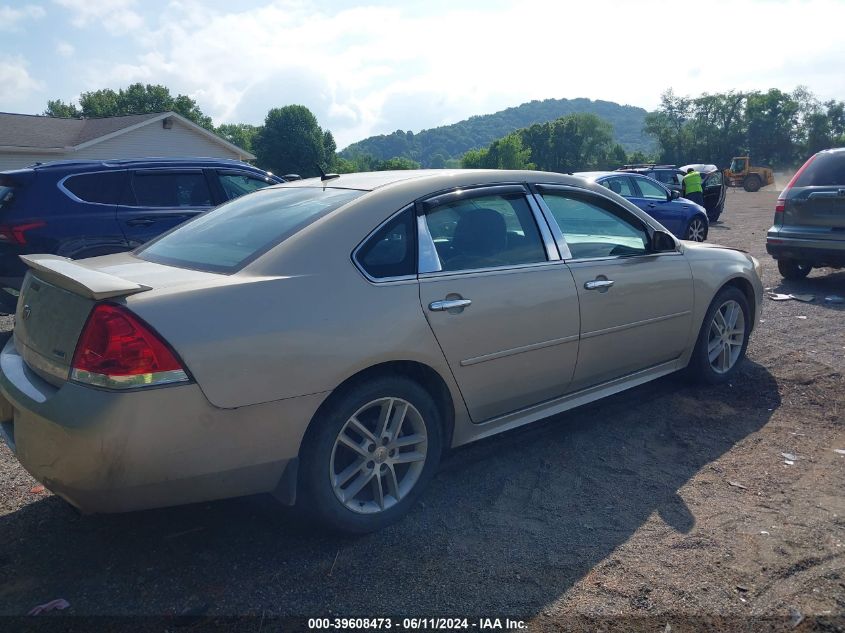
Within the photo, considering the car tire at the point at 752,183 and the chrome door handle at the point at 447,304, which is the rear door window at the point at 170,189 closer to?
the chrome door handle at the point at 447,304

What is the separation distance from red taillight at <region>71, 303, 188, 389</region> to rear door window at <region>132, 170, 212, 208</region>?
527 cm

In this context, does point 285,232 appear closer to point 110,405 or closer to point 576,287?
point 110,405

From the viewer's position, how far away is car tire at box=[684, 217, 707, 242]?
554 inches

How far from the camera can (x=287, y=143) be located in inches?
2640

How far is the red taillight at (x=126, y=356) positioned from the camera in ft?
8.23

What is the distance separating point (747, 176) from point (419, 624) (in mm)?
51470

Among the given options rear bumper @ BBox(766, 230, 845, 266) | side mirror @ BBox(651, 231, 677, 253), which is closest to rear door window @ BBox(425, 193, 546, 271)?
side mirror @ BBox(651, 231, 677, 253)

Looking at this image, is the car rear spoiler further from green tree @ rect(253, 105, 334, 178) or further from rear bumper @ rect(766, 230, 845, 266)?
green tree @ rect(253, 105, 334, 178)

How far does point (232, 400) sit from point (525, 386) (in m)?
1.68

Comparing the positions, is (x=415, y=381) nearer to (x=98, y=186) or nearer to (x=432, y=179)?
(x=432, y=179)

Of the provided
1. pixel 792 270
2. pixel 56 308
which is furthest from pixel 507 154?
pixel 56 308

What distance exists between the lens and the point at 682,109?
336 ft

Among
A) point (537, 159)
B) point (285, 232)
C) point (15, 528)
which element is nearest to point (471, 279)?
point (285, 232)

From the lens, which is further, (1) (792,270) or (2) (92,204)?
(1) (792,270)
